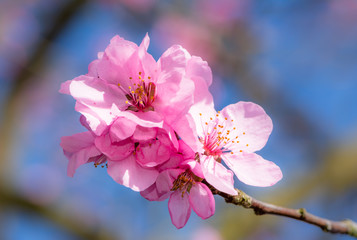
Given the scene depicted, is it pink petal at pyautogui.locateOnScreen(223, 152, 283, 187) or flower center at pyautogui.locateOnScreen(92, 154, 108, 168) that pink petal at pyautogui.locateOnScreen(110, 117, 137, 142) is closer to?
flower center at pyautogui.locateOnScreen(92, 154, 108, 168)

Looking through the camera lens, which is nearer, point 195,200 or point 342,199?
point 195,200

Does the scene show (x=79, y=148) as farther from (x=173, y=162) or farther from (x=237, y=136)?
(x=237, y=136)

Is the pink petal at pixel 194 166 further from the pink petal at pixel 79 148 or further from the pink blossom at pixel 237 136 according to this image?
the pink petal at pixel 79 148

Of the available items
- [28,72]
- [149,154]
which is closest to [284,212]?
[149,154]

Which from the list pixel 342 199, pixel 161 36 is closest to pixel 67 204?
pixel 342 199

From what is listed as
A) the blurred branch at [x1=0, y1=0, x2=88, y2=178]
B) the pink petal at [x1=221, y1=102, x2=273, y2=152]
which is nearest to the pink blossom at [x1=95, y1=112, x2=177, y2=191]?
the pink petal at [x1=221, y1=102, x2=273, y2=152]

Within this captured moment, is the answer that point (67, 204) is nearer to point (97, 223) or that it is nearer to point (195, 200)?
point (97, 223)
